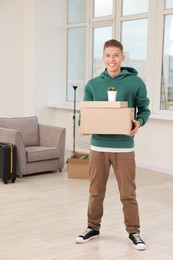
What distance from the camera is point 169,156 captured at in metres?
5.50

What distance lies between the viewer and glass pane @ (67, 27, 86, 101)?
7.16m

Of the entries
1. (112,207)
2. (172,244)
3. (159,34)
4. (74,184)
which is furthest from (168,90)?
(172,244)

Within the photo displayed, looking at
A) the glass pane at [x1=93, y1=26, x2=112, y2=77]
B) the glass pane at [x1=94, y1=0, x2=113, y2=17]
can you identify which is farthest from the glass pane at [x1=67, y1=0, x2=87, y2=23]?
the glass pane at [x1=93, y1=26, x2=112, y2=77]

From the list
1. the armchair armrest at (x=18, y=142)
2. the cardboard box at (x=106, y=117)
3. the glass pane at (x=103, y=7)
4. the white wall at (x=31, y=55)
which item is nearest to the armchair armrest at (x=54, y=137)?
the armchair armrest at (x=18, y=142)

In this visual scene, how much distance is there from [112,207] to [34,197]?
88 cm

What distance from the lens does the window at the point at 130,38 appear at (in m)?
5.53

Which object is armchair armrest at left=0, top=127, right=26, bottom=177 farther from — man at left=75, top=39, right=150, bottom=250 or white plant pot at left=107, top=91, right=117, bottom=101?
white plant pot at left=107, top=91, right=117, bottom=101

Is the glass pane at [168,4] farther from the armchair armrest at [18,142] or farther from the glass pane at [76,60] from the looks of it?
the armchair armrest at [18,142]

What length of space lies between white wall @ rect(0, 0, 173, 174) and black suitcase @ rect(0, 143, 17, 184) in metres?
2.42

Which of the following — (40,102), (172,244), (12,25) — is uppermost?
(12,25)

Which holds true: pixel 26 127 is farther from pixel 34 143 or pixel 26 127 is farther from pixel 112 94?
pixel 112 94

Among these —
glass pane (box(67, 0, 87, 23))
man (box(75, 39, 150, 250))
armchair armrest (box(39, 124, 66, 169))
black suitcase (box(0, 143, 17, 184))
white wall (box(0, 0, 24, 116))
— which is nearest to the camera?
man (box(75, 39, 150, 250))

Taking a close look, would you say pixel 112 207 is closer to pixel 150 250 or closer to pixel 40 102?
pixel 150 250

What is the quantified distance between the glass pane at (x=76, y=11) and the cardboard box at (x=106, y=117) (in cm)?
465
